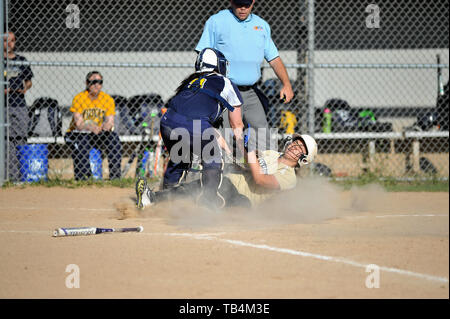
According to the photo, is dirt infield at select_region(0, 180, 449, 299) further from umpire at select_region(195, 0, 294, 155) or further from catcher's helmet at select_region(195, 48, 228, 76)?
catcher's helmet at select_region(195, 48, 228, 76)

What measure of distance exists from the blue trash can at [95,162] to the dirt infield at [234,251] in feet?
6.26

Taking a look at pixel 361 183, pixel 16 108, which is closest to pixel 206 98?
pixel 361 183

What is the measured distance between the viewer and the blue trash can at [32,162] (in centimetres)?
908

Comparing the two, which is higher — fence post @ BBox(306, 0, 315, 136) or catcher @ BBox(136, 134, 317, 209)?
fence post @ BBox(306, 0, 315, 136)

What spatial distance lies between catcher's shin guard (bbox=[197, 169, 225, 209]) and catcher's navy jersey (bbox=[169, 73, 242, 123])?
540mm

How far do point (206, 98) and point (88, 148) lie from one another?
3580 mm

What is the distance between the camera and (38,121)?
10156 mm

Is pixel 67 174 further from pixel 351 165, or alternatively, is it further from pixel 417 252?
pixel 417 252

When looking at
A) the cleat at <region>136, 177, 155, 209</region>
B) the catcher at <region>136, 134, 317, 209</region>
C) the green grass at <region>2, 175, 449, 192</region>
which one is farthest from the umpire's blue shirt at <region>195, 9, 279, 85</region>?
the green grass at <region>2, 175, 449, 192</region>

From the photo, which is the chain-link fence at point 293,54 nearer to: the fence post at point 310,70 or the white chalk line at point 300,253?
the fence post at point 310,70

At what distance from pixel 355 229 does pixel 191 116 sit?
1885mm

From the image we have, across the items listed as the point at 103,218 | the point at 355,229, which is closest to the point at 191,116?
the point at 103,218

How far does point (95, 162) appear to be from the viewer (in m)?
9.31

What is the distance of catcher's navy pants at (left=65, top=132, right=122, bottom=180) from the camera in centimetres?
916
